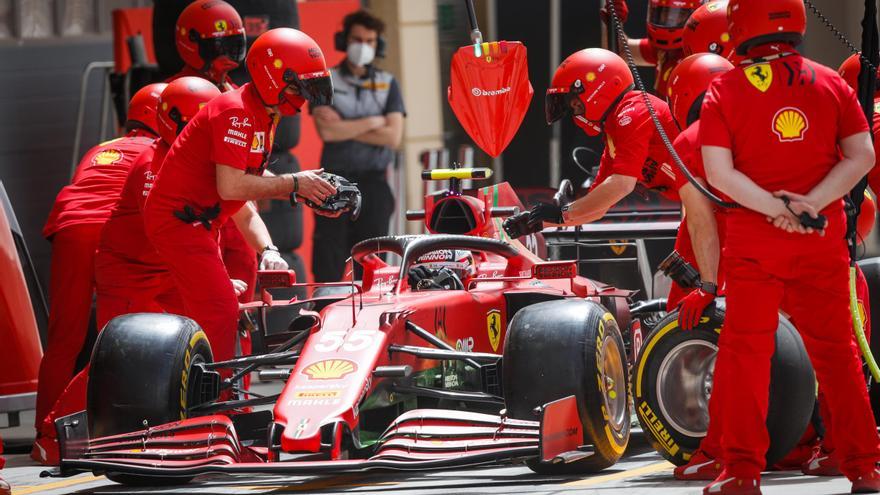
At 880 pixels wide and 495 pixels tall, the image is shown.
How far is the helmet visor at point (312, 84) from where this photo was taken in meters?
8.30

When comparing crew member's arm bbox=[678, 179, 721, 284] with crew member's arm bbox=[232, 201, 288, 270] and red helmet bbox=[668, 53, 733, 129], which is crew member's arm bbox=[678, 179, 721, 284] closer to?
red helmet bbox=[668, 53, 733, 129]

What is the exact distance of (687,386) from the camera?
7.29 meters

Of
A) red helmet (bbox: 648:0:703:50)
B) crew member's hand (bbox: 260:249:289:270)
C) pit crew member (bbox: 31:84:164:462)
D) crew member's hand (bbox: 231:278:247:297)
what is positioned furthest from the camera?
red helmet (bbox: 648:0:703:50)

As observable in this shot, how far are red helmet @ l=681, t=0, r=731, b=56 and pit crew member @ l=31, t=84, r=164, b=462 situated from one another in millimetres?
3201

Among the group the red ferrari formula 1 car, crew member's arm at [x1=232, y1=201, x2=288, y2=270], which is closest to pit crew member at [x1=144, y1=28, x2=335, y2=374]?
the red ferrari formula 1 car

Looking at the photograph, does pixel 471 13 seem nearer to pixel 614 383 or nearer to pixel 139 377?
pixel 614 383

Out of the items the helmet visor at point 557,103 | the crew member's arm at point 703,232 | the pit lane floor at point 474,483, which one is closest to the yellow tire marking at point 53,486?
the pit lane floor at point 474,483

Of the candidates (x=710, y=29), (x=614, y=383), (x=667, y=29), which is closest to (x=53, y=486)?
(x=614, y=383)

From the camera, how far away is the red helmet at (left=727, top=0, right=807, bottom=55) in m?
6.36

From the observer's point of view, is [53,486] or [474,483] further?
[53,486]

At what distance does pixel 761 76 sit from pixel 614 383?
5.77ft

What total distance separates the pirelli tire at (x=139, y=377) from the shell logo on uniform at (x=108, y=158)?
8.25ft

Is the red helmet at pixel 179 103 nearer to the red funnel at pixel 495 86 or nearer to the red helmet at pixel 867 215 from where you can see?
the red funnel at pixel 495 86

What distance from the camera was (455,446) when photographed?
666cm
